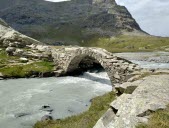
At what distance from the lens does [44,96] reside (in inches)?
1677

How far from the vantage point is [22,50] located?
78.8 m

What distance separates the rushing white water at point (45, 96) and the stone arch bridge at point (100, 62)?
3.53 m

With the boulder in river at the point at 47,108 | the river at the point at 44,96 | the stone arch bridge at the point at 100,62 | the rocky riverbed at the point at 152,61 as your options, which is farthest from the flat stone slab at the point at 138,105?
the rocky riverbed at the point at 152,61

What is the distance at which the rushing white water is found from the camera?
31.9 m

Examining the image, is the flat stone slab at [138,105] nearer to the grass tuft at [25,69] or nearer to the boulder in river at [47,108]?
the boulder in river at [47,108]

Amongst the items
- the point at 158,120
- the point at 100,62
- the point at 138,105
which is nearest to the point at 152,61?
the point at 100,62

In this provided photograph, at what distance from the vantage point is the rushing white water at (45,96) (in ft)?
105

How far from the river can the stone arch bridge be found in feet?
11.3

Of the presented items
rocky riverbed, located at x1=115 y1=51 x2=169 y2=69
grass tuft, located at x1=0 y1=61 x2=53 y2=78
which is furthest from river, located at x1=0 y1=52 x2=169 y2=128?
rocky riverbed, located at x1=115 y1=51 x2=169 y2=69

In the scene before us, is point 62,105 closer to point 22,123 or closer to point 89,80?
point 22,123

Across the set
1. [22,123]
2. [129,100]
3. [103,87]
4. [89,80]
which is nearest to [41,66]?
[89,80]

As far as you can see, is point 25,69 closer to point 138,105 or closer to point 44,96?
point 44,96

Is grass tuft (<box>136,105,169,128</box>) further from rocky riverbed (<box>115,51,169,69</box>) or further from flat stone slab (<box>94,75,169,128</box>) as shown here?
rocky riverbed (<box>115,51,169,69</box>)

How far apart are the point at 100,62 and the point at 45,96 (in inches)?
399
